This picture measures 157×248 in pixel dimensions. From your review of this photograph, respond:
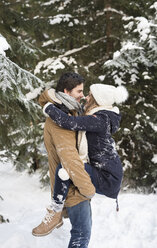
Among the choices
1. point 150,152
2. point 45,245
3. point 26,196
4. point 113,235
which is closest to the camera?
point 45,245

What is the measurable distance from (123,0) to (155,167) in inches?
223

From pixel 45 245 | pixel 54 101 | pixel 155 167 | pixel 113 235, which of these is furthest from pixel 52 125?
pixel 155 167

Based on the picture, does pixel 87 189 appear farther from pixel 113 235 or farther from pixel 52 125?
pixel 113 235

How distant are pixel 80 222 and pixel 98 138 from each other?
98 cm

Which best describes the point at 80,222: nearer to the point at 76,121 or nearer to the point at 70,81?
the point at 76,121

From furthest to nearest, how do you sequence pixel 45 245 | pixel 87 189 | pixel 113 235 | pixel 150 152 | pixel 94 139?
pixel 150 152
pixel 113 235
pixel 45 245
pixel 94 139
pixel 87 189

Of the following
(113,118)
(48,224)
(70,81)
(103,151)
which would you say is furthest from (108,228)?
(70,81)

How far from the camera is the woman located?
8.95 feet

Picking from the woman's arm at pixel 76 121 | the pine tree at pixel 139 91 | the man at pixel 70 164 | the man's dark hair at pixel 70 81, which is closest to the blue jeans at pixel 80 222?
the man at pixel 70 164

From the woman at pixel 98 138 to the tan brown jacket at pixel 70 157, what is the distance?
99mm

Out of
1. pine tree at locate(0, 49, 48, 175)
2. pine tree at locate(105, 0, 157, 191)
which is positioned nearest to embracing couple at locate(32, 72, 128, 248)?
pine tree at locate(0, 49, 48, 175)

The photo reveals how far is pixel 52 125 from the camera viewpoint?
2842 mm

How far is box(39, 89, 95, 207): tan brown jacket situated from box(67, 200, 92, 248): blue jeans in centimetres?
9

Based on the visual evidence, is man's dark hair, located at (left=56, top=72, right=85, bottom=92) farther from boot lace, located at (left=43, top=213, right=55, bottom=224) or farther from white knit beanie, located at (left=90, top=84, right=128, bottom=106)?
boot lace, located at (left=43, top=213, right=55, bottom=224)
